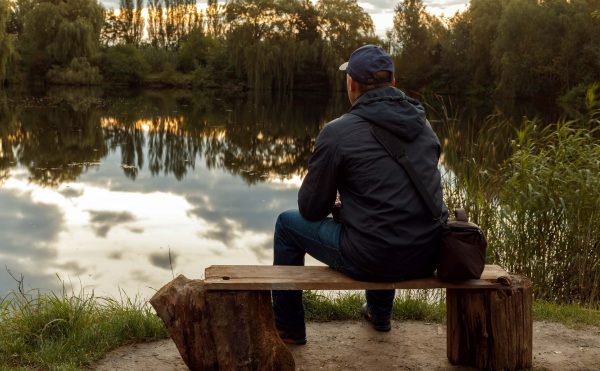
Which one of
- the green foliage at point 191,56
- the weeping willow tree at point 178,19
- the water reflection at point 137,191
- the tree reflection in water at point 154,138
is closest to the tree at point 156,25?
the weeping willow tree at point 178,19

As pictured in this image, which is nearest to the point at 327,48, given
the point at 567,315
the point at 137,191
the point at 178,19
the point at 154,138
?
the point at 154,138

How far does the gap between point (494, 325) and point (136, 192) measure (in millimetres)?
10299

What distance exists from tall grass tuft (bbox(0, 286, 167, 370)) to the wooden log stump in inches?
24.6

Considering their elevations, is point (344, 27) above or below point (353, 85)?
above

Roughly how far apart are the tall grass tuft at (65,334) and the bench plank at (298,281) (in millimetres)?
862

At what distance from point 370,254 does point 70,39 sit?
41905mm

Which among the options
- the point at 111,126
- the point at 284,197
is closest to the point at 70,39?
the point at 111,126

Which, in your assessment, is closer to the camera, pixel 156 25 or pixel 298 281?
pixel 298 281

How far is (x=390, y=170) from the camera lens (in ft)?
10.4

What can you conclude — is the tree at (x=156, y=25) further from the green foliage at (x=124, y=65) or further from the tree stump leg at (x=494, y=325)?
the tree stump leg at (x=494, y=325)

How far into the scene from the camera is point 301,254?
3.72 metres

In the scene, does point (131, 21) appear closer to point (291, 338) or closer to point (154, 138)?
point (154, 138)

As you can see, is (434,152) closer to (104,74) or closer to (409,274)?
(409,274)

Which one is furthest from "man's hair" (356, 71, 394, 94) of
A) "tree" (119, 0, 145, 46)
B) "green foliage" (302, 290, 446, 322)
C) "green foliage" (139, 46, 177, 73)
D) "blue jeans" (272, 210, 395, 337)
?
"tree" (119, 0, 145, 46)
